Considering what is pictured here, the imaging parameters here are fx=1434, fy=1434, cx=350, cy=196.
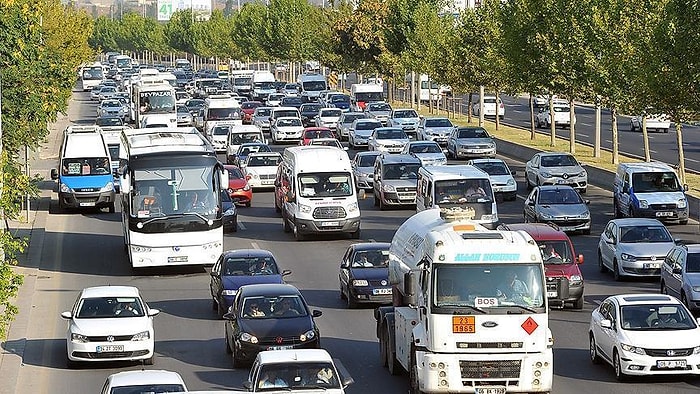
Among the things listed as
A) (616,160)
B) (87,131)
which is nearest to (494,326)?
(87,131)

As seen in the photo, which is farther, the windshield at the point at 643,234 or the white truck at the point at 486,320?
the windshield at the point at 643,234

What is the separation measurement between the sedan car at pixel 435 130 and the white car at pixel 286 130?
653 centimetres

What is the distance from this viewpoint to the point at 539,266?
21422 millimetres

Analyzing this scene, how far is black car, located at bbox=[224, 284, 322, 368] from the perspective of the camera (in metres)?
25.6

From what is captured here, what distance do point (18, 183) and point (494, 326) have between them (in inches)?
377

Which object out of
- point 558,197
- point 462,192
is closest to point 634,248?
point 462,192

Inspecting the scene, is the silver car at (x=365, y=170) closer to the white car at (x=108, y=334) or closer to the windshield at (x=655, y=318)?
the white car at (x=108, y=334)

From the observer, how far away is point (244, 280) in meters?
30.9

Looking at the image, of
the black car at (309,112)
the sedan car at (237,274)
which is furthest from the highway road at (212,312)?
the black car at (309,112)

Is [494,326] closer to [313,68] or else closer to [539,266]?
[539,266]

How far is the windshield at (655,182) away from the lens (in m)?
45.1

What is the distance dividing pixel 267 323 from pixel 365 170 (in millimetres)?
28937

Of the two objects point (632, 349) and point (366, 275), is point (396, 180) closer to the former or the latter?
point (366, 275)

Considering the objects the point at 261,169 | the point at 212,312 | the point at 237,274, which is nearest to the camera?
the point at 237,274
